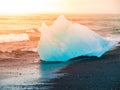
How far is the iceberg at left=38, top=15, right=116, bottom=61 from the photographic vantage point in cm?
215

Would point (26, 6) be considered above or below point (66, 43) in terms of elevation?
above

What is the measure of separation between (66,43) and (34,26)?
0.49 m

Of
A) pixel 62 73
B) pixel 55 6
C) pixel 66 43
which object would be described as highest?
pixel 55 6

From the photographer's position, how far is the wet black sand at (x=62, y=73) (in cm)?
166

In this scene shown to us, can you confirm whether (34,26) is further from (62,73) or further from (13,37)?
(62,73)

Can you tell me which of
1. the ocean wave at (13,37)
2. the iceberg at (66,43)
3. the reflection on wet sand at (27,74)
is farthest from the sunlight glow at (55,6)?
the reflection on wet sand at (27,74)

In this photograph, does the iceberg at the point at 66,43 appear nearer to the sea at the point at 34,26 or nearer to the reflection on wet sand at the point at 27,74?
the reflection on wet sand at the point at 27,74

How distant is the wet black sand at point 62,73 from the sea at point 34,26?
0.25 m

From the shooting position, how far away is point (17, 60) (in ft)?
7.00

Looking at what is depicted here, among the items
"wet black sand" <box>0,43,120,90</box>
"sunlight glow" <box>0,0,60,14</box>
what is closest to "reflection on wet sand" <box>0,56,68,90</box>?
"wet black sand" <box>0,43,120,90</box>

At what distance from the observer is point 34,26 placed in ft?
8.45

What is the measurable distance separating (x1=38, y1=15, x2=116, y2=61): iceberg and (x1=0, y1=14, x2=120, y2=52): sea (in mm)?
242

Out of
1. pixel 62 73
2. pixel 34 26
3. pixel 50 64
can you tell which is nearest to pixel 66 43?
pixel 50 64

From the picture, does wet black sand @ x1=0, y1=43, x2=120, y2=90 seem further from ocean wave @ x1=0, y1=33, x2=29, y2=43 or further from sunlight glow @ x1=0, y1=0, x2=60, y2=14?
sunlight glow @ x1=0, y1=0, x2=60, y2=14
